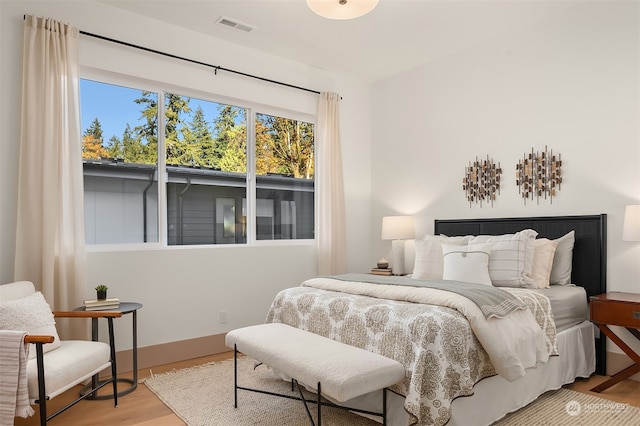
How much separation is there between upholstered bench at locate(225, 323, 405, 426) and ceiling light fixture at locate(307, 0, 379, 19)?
6.64 ft

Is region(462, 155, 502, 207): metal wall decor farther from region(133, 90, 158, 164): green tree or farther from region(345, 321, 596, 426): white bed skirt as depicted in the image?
region(133, 90, 158, 164): green tree

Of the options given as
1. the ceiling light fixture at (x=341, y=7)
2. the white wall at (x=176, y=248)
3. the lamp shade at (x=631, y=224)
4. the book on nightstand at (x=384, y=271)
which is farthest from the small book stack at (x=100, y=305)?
the lamp shade at (x=631, y=224)

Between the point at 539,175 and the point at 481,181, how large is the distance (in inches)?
22.2

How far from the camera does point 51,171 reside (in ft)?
10.3

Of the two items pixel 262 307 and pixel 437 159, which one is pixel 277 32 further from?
pixel 262 307

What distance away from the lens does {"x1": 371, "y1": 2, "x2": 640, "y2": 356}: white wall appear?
3355 millimetres

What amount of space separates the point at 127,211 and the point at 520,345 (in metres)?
3.13

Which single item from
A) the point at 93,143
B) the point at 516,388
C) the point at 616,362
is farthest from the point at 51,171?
the point at 616,362

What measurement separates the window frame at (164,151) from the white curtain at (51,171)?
0.88 ft

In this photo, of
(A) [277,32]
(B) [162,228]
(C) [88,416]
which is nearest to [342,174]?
(A) [277,32]

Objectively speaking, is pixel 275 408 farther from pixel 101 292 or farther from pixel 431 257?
pixel 431 257

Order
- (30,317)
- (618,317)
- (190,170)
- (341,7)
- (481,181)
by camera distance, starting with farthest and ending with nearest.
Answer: (481,181), (190,170), (618,317), (341,7), (30,317)

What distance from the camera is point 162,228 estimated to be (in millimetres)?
3875

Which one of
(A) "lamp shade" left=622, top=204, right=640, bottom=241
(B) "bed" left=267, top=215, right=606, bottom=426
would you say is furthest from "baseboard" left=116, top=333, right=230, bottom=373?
(A) "lamp shade" left=622, top=204, right=640, bottom=241
